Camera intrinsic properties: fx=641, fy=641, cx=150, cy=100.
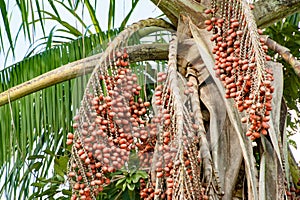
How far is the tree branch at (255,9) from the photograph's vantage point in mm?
1907

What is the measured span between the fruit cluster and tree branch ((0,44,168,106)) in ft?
0.45

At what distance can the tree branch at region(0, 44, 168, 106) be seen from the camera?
1850 millimetres

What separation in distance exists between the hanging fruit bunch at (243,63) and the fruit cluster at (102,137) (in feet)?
0.88

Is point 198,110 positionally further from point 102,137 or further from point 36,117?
point 36,117

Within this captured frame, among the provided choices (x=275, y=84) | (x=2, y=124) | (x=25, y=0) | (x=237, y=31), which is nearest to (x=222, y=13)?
(x=237, y=31)

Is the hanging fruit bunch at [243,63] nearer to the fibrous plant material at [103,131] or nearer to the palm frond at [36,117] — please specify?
the fibrous plant material at [103,131]

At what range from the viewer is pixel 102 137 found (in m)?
1.66

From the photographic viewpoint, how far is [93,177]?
165cm

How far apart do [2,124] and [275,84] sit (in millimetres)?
1423

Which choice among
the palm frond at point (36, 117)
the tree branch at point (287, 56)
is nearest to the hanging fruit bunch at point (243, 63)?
the tree branch at point (287, 56)

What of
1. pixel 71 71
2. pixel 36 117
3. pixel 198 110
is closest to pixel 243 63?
pixel 198 110

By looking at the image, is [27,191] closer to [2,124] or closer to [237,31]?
[2,124]

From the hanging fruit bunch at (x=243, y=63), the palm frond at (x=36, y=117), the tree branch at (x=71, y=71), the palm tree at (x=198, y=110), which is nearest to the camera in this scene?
the hanging fruit bunch at (x=243, y=63)

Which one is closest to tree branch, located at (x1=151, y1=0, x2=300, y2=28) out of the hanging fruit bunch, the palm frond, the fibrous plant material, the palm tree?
the palm tree
